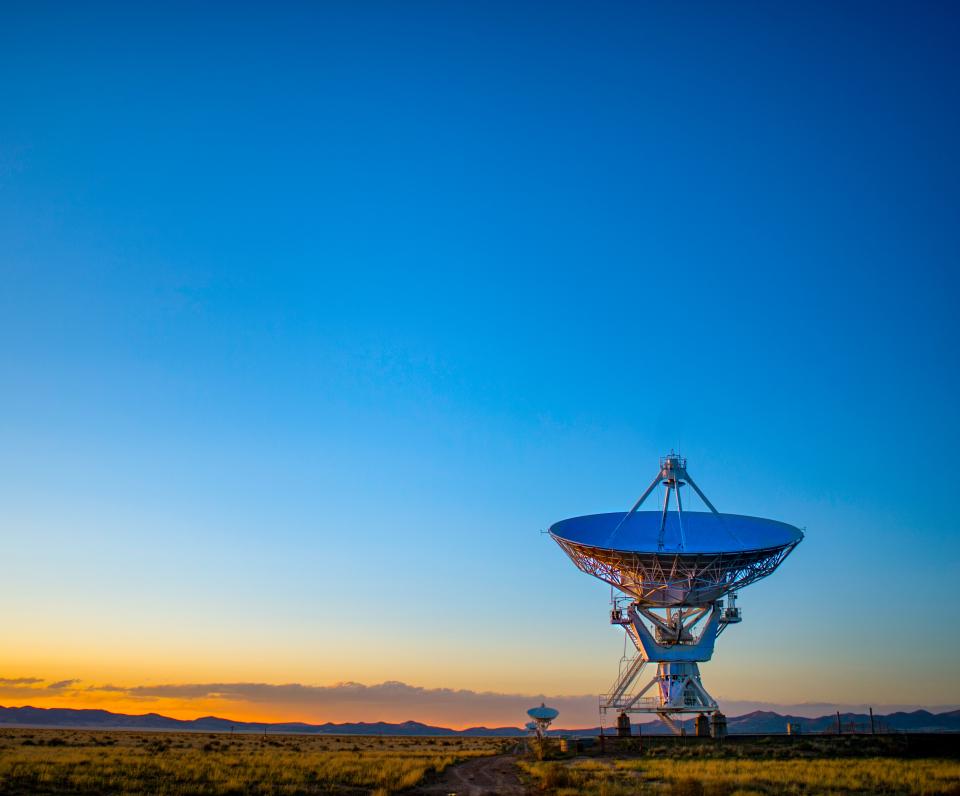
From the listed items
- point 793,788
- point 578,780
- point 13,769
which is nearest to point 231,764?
point 13,769

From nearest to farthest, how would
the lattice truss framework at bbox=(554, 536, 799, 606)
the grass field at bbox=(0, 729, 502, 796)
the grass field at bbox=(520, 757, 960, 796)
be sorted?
the grass field at bbox=(520, 757, 960, 796) < the grass field at bbox=(0, 729, 502, 796) < the lattice truss framework at bbox=(554, 536, 799, 606)

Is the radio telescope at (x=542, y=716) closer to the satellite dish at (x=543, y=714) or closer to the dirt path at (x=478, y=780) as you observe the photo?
the satellite dish at (x=543, y=714)

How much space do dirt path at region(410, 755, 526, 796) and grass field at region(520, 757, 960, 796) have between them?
904 mm

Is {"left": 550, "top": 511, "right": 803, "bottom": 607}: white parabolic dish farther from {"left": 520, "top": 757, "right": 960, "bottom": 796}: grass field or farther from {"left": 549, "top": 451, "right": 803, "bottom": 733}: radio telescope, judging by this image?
{"left": 520, "top": 757, "right": 960, "bottom": 796}: grass field

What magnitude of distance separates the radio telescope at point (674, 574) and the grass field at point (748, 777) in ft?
39.9

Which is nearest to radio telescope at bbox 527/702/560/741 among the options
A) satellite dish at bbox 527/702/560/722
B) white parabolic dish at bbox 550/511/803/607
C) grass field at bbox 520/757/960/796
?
satellite dish at bbox 527/702/560/722

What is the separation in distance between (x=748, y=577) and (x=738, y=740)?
8744mm

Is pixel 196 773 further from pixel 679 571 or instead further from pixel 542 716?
pixel 542 716

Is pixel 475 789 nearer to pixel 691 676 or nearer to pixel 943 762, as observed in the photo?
pixel 943 762

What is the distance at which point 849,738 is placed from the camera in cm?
4188

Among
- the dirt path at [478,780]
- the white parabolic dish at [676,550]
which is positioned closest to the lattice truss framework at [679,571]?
the white parabolic dish at [676,550]

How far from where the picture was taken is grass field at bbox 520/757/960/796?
2472 centimetres

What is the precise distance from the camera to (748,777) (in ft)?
92.2

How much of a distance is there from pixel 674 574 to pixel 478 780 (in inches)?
793
